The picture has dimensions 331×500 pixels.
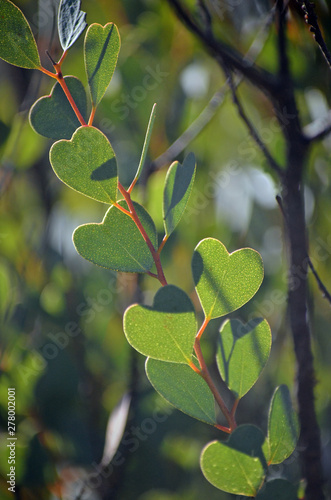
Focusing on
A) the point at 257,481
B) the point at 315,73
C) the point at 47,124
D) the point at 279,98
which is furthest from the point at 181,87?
the point at 257,481

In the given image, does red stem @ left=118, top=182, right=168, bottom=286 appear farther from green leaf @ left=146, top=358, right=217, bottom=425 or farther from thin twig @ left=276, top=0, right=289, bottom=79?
thin twig @ left=276, top=0, right=289, bottom=79

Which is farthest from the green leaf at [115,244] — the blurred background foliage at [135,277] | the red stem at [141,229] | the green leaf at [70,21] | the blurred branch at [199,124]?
the blurred branch at [199,124]

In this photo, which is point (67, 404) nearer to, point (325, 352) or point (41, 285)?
point (41, 285)

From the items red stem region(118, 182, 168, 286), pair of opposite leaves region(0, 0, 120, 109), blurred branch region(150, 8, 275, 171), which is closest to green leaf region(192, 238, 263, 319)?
red stem region(118, 182, 168, 286)

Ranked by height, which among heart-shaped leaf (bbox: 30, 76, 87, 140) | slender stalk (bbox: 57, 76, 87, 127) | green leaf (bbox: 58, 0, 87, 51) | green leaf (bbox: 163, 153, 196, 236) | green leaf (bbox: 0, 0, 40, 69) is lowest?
green leaf (bbox: 163, 153, 196, 236)

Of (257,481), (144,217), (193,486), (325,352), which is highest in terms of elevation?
(144,217)

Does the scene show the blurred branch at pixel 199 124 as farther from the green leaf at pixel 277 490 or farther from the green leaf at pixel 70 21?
the green leaf at pixel 277 490
